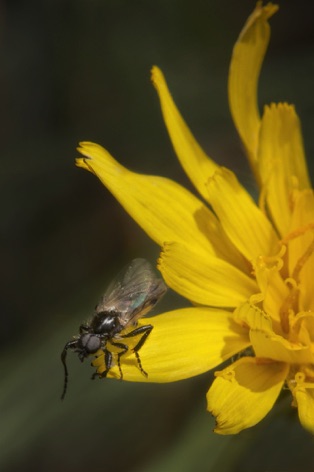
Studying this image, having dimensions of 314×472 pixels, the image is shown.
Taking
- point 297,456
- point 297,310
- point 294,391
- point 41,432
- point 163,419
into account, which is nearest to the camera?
point 294,391

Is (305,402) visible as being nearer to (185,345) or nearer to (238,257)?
(185,345)

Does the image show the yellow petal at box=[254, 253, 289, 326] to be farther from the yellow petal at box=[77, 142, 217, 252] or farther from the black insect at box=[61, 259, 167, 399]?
the black insect at box=[61, 259, 167, 399]

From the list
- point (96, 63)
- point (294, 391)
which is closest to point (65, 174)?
point (96, 63)

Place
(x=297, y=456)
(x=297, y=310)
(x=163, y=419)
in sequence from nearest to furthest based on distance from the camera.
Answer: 1. (x=297, y=310)
2. (x=297, y=456)
3. (x=163, y=419)

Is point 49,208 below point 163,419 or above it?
above

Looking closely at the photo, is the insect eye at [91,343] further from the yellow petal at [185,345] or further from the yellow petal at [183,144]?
the yellow petal at [183,144]

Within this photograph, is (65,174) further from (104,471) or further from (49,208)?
(104,471)

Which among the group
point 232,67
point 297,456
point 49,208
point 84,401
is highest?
point 232,67
